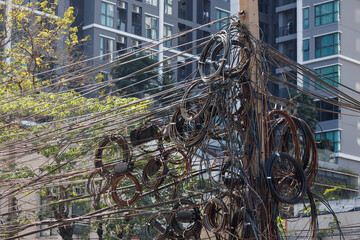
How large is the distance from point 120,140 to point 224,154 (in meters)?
2.25

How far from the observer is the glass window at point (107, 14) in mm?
53750

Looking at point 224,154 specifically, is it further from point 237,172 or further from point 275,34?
point 275,34

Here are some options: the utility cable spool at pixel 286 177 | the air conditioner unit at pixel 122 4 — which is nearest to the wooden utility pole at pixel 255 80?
the utility cable spool at pixel 286 177

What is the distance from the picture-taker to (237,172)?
36.8 feet

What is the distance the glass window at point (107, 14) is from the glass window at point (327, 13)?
15.7m

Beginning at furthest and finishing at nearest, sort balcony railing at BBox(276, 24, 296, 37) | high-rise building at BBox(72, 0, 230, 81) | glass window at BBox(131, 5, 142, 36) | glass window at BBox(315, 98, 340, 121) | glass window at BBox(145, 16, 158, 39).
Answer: balcony railing at BBox(276, 24, 296, 37)
glass window at BBox(145, 16, 158, 39)
glass window at BBox(131, 5, 142, 36)
high-rise building at BBox(72, 0, 230, 81)
glass window at BBox(315, 98, 340, 121)

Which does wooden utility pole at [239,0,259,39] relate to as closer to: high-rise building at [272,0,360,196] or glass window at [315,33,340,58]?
high-rise building at [272,0,360,196]

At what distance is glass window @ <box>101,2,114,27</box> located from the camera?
53.8 m

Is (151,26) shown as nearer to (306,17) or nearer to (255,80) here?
(306,17)

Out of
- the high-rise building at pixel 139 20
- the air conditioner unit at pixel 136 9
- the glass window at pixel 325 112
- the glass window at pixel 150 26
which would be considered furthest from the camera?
the glass window at pixel 150 26

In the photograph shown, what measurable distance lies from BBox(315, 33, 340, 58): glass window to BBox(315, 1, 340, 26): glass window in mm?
1134

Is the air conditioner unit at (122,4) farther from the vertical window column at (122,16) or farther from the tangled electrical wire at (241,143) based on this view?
the tangled electrical wire at (241,143)

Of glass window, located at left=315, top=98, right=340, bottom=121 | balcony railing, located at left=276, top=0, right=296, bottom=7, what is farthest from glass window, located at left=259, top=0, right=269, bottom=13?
glass window, located at left=315, top=98, right=340, bottom=121

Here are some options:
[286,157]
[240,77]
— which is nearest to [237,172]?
[286,157]
